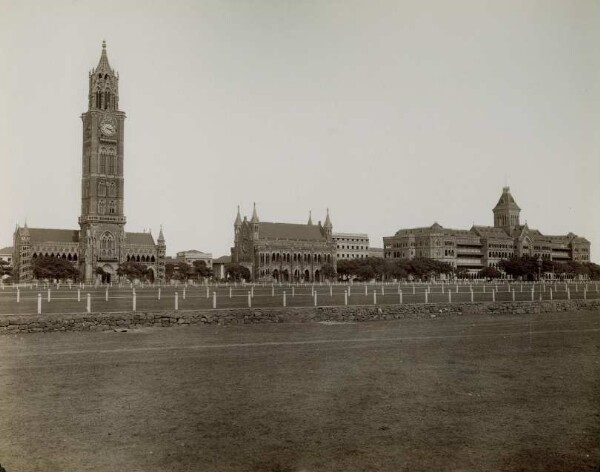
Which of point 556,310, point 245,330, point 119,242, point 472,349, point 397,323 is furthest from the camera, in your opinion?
point 119,242

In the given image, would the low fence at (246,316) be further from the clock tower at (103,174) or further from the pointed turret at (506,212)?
the pointed turret at (506,212)

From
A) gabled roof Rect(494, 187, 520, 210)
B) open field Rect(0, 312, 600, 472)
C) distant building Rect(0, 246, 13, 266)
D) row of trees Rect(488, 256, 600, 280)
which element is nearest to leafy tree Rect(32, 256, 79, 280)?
distant building Rect(0, 246, 13, 266)

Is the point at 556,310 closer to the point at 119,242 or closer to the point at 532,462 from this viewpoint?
the point at 532,462

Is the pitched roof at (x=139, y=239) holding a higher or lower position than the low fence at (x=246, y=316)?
higher

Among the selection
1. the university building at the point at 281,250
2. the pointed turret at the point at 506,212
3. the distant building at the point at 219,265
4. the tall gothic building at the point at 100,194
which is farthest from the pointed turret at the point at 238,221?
the pointed turret at the point at 506,212

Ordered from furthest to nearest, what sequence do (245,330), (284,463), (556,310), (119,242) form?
(119,242), (556,310), (245,330), (284,463)

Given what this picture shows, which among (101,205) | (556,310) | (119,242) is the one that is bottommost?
(556,310)

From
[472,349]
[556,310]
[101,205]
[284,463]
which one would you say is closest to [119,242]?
[101,205]
